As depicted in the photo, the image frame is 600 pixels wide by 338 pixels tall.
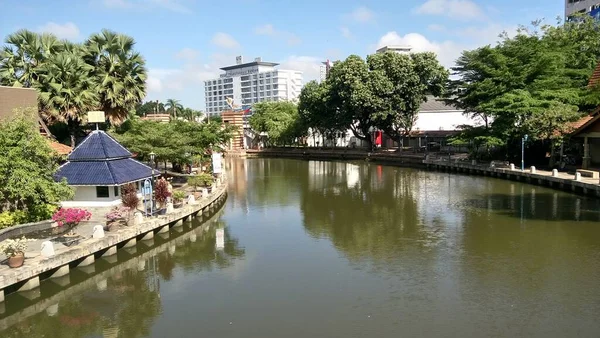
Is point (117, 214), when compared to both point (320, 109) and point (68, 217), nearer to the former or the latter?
point (68, 217)

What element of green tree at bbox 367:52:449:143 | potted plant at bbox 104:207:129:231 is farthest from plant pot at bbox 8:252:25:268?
green tree at bbox 367:52:449:143

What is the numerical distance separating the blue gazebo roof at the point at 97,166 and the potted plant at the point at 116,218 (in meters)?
2.82

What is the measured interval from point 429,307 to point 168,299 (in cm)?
720

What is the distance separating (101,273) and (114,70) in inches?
756

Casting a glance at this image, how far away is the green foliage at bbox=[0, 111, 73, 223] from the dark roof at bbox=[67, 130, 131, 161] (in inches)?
97.9

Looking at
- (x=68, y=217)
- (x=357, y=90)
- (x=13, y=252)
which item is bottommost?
(x=13, y=252)

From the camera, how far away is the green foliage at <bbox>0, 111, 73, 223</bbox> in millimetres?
18406

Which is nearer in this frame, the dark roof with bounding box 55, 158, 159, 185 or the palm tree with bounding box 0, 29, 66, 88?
the dark roof with bounding box 55, 158, 159, 185

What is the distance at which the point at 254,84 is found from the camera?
17975 centimetres

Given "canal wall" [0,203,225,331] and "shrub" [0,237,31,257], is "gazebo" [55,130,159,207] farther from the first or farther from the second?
"shrub" [0,237,31,257]

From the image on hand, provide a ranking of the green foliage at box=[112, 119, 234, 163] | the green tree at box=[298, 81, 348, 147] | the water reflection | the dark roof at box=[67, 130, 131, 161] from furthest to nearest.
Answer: the green tree at box=[298, 81, 348, 147]
the green foliage at box=[112, 119, 234, 163]
the dark roof at box=[67, 130, 131, 161]
the water reflection

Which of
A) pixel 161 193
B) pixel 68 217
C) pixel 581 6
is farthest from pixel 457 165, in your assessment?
pixel 581 6

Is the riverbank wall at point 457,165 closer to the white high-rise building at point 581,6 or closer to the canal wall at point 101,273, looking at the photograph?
the canal wall at point 101,273

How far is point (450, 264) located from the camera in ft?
54.6
